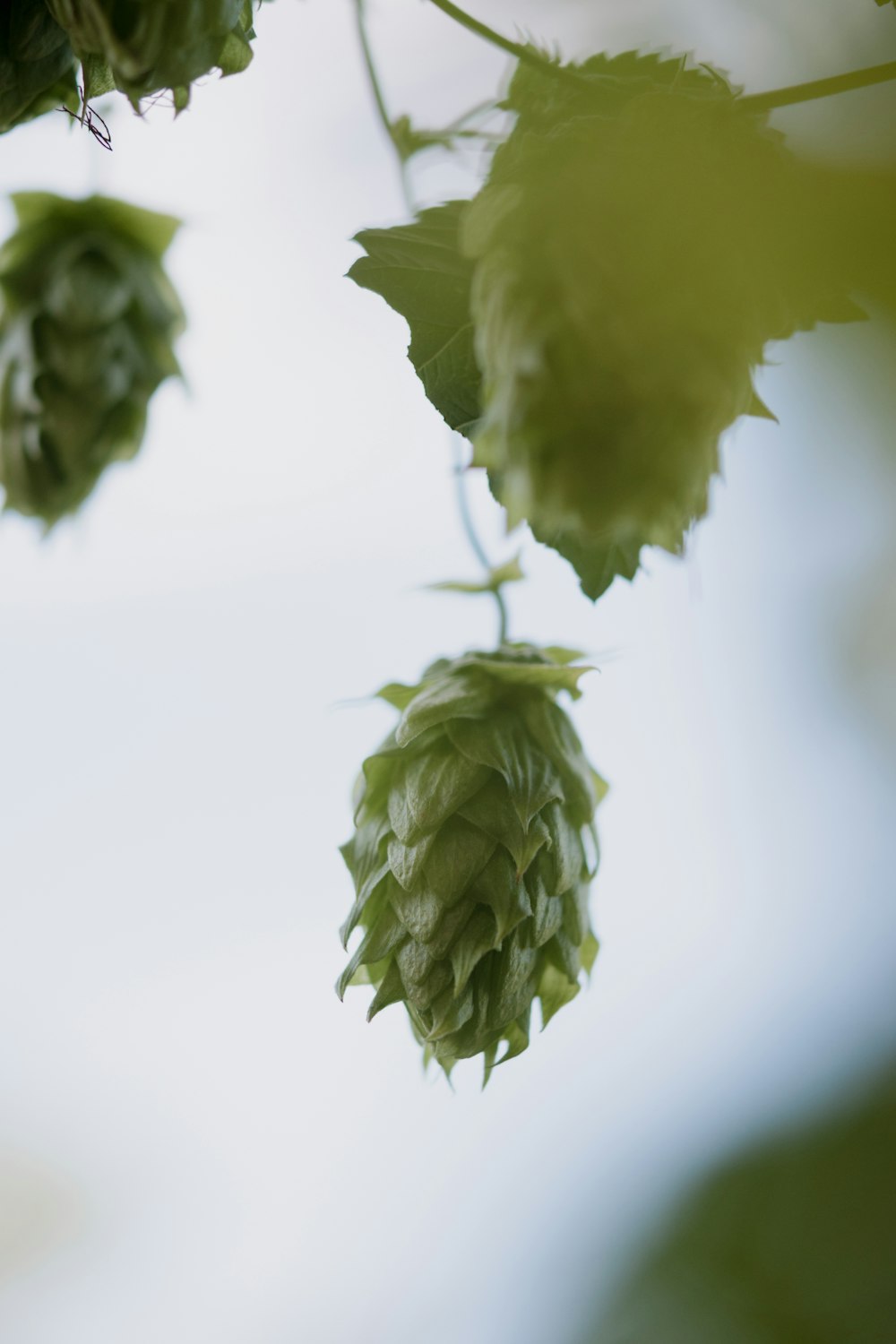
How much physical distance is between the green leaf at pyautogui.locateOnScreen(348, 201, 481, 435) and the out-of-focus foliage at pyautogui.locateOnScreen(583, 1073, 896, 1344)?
1.05ft

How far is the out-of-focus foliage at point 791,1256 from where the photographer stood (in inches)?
16.9

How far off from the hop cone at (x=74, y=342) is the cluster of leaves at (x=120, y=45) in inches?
10.9

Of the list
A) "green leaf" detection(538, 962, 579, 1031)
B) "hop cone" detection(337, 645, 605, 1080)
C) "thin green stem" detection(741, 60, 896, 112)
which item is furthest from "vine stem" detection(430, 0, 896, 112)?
"green leaf" detection(538, 962, 579, 1031)

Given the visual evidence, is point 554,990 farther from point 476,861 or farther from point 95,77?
point 95,77

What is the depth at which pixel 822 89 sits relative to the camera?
394 millimetres

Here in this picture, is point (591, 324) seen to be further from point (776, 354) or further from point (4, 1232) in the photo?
point (4, 1232)

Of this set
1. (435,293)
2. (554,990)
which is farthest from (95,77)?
(554,990)

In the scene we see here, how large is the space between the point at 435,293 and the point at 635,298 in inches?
10.3

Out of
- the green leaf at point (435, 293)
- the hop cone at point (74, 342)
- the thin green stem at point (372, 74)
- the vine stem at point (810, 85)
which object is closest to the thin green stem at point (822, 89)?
the vine stem at point (810, 85)

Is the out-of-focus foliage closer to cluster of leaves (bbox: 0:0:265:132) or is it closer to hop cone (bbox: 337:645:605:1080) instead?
hop cone (bbox: 337:645:605:1080)

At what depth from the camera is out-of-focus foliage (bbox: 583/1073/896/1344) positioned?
428 millimetres

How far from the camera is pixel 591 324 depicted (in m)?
0.30

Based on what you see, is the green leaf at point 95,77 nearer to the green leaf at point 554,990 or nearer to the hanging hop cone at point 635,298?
the hanging hop cone at point 635,298

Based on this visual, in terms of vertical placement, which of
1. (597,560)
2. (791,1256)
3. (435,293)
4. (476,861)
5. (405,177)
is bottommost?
(791,1256)
